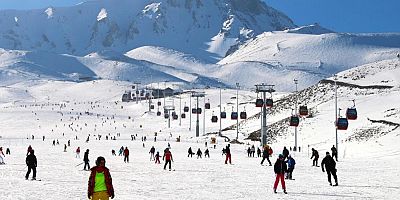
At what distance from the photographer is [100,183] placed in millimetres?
13664

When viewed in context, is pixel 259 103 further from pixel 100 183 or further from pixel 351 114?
pixel 100 183

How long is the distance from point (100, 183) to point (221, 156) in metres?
36.7

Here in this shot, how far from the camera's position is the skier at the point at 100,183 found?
1361cm

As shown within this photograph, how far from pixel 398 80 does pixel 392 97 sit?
1482cm

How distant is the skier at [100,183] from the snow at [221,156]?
22.8ft

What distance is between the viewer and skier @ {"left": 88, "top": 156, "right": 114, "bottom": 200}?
44.7 feet

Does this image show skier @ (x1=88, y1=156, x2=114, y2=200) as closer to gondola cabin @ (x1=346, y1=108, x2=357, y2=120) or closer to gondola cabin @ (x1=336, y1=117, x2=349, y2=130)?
gondola cabin @ (x1=336, y1=117, x2=349, y2=130)

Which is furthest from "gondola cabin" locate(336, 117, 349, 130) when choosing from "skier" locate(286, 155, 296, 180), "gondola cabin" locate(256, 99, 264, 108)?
"skier" locate(286, 155, 296, 180)

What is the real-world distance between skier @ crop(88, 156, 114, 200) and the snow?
694 centimetres

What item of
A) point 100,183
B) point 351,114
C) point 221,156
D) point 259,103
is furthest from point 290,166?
point 259,103

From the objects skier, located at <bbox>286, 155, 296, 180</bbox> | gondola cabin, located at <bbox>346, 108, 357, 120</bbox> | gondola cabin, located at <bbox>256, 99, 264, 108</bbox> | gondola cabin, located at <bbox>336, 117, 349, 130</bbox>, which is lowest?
skier, located at <bbox>286, 155, 296, 180</bbox>

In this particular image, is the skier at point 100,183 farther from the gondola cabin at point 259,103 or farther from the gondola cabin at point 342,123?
the gondola cabin at point 259,103

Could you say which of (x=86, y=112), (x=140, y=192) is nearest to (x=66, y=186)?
(x=140, y=192)

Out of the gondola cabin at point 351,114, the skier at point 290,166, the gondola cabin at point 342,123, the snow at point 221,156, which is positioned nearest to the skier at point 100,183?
the snow at point 221,156
